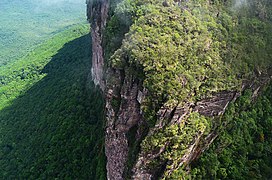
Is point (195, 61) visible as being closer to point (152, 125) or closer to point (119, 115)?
point (152, 125)

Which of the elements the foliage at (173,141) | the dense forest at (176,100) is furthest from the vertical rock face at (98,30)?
the foliage at (173,141)

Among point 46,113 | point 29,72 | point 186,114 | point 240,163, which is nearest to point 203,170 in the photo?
point 240,163

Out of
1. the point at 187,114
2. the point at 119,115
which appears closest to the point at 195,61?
the point at 187,114

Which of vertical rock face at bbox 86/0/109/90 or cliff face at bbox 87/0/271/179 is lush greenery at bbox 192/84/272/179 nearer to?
cliff face at bbox 87/0/271/179

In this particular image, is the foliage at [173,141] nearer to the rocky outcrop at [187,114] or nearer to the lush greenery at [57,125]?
the rocky outcrop at [187,114]

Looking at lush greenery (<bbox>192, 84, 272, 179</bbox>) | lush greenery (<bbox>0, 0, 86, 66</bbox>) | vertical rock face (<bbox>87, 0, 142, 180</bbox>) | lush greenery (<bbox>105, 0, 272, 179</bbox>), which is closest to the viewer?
lush greenery (<bbox>105, 0, 272, 179</bbox>)

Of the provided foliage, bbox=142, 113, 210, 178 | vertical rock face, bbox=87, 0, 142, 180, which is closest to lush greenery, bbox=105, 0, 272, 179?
foliage, bbox=142, 113, 210, 178

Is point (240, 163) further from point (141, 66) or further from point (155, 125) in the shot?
point (141, 66)
